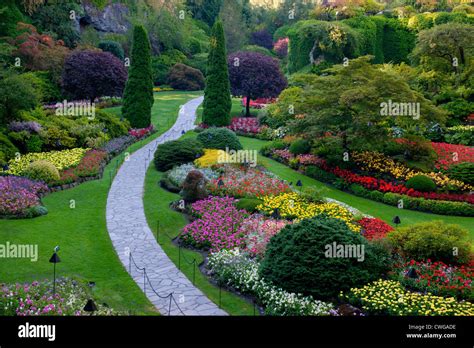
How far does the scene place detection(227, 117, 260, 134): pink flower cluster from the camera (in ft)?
112

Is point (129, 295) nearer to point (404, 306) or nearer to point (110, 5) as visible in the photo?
point (404, 306)

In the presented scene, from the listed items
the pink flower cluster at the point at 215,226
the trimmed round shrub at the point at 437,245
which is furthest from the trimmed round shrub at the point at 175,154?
the trimmed round shrub at the point at 437,245

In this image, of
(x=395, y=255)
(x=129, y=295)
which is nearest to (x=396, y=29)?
(x=395, y=255)

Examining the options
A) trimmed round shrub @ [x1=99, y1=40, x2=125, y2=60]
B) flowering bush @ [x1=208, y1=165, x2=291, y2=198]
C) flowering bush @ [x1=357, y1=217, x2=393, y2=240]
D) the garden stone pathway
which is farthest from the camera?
trimmed round shrub @ [x1=99, y1=40, x2=125, y2=60]

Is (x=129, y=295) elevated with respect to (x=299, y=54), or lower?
lower

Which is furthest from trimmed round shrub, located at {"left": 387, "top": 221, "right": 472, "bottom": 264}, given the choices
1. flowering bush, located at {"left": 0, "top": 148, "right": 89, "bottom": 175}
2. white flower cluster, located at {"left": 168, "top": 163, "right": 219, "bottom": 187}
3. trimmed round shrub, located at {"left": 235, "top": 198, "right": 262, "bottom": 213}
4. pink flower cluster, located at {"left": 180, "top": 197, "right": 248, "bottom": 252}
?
flowering bush, located at {"left": 0, "top": 148, "right": 89, "bottom": 175}

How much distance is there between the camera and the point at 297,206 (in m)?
18.8

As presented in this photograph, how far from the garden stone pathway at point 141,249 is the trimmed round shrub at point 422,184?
1053cm

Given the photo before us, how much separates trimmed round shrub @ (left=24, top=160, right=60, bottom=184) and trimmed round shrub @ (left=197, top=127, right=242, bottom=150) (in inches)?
312

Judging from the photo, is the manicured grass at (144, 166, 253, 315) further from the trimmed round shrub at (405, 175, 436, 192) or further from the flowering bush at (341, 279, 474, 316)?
the trimmed round shrub at (405, 175, 436, 192)

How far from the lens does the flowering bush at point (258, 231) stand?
15.1 meters

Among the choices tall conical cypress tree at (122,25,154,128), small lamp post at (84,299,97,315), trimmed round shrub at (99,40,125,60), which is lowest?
small lamp post at (84,299,97,315)

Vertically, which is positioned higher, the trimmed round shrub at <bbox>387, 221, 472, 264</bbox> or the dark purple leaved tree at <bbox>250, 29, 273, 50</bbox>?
the dark purple leaved tree at <bbox>250, 29, 273, 50</bbox>

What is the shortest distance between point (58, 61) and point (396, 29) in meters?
29.7
